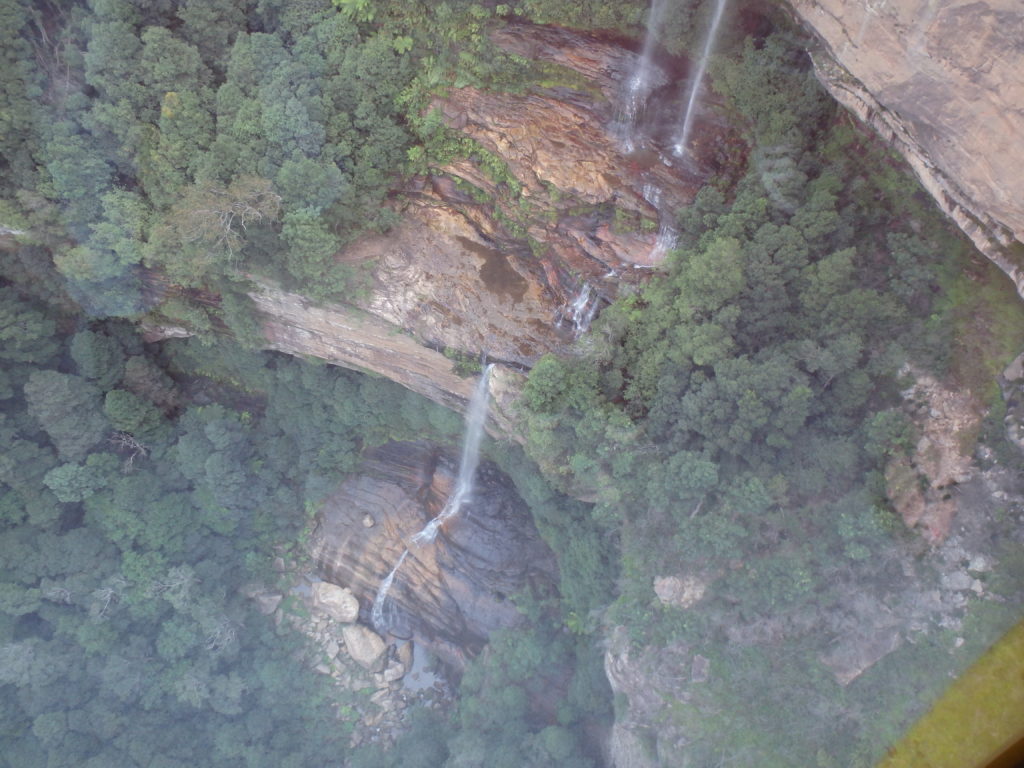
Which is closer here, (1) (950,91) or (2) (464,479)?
(1) (950,91)

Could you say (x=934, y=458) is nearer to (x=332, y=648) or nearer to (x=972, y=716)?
(x=972, y=716)

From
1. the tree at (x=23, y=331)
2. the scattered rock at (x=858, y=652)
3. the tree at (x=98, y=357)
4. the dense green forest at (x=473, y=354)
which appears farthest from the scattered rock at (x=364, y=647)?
the scattered rock at (x=858, y=652)

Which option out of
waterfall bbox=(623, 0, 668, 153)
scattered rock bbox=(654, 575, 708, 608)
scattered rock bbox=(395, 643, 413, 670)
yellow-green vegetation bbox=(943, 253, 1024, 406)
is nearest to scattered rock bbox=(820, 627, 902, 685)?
scattered rock bbox=(654, 575, 708, 608)

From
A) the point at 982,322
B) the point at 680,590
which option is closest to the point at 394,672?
the point at 680,590

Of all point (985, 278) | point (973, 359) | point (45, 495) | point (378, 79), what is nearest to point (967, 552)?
point (973, 359)

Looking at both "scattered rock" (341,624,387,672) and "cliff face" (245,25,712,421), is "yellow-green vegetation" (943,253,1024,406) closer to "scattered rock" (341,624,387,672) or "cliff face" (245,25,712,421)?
"cliff face" (245,25,712,421)

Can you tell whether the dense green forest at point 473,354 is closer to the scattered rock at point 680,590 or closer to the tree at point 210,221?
the tree at point 210,221

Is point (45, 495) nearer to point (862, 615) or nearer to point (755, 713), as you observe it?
point (755, 713)
